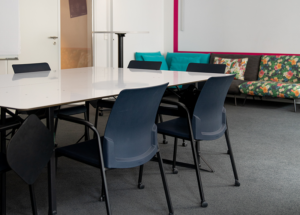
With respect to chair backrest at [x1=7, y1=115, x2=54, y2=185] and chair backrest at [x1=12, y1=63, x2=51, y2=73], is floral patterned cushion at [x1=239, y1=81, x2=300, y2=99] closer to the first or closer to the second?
chair backrest at [x1=12, y1=63, x2=51, y2=73]

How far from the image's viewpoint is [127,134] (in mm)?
1750

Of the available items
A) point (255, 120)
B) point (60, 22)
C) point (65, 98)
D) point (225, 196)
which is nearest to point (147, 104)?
point (65, 98)

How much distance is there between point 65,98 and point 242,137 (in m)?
2.57

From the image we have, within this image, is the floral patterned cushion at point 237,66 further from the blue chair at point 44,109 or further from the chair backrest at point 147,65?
the blue chair at point 44,109

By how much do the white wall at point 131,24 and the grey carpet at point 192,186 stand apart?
3030 mm

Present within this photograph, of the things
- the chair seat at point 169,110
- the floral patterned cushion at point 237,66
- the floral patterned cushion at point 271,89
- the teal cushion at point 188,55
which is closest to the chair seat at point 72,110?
the chair seat at point 169,110

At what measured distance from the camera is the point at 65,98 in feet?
5.80

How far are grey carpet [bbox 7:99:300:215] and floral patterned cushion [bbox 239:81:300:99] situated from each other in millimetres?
1734

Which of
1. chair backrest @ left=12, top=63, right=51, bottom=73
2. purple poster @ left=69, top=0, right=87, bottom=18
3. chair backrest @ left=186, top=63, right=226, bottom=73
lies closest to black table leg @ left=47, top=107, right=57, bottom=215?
chair backrest @ left=12, top=63, right=51, bottom=73

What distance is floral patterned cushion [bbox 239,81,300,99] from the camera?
17.1 feet

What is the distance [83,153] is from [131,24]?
5243 millimetres

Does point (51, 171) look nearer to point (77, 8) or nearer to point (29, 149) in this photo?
point (29, 149)

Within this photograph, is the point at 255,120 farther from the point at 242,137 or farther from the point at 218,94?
the point at 218,94

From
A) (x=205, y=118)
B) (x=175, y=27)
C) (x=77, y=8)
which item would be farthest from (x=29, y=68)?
(x=175, y=27)
